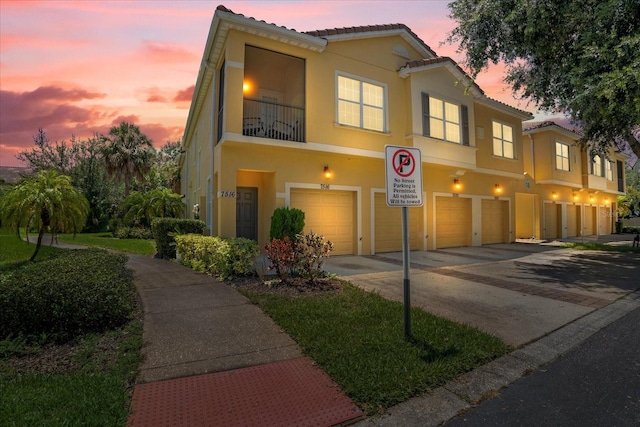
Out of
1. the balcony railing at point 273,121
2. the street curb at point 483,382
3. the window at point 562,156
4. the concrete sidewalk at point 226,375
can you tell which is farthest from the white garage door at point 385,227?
the window at point 562,156

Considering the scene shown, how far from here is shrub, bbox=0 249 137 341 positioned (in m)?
3.88

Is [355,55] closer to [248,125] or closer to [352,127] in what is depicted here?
[352,127]

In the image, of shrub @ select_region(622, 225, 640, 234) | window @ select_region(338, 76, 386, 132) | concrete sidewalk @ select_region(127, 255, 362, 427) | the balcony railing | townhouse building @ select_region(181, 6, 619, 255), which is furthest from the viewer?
shrub @ select_region(622, 225, 640, 234)

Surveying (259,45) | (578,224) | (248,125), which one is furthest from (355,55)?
(578,224)

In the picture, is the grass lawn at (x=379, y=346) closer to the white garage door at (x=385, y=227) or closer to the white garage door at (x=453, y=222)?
the white garage door at (x=385, y=227)

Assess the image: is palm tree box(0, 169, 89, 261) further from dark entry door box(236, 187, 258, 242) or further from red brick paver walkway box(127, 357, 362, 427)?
red brick paver walkway box(127, 357, 362, 427)

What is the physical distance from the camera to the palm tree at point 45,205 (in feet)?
27.4

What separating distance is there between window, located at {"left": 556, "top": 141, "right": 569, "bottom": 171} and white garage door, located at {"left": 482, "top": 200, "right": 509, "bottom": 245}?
20.4 ft

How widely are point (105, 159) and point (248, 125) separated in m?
22.3

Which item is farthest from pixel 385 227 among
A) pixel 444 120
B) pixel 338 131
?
pixel 444 120

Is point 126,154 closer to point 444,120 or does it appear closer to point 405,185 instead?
point 444,120

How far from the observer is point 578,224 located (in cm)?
2417

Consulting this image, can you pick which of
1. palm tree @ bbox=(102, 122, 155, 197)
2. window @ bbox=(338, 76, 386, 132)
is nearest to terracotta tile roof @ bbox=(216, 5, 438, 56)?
window @ bbox=(338, 76, 386, 132)

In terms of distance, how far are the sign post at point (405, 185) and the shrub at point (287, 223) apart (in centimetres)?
553
